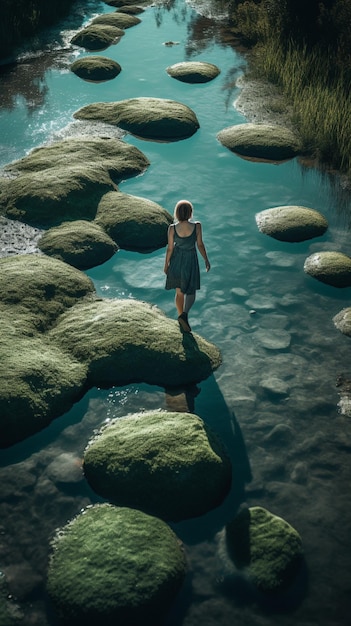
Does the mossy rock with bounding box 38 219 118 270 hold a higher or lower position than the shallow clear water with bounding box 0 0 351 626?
higher

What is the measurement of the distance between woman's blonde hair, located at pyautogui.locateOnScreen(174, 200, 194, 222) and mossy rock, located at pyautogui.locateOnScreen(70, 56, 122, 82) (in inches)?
493

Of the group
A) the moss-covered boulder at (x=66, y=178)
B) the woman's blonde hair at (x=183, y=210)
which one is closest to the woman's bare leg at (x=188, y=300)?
the woman's blonde hair at (x=183, y=210)

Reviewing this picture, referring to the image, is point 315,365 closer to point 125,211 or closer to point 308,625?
point 308,625

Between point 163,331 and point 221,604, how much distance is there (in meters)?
4.20

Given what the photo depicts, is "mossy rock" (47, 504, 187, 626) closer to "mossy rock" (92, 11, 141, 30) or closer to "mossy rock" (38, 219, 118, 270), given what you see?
"mossy rock" (38, 219, 118, 270)

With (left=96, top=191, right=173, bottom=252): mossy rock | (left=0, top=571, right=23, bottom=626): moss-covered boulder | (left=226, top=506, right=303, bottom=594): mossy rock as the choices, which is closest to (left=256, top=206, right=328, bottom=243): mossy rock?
(left=96, top=191, right=173, bottom=252): mossy rock

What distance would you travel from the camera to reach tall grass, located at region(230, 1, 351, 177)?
1559 cm

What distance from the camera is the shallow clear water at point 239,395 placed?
6504 mm

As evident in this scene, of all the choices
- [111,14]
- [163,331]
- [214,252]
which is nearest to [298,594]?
[163,331]

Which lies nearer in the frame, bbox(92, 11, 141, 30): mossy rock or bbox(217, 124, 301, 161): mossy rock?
bbox(217, 124, 301, 161): mossy rock

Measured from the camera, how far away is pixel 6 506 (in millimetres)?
7246

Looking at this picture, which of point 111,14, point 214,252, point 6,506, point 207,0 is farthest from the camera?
point 207,0

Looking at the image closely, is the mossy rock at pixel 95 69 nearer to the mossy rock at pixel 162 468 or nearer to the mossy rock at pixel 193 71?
the mossy rock at pixel 193 71

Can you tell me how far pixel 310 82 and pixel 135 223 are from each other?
8601 millimetres
